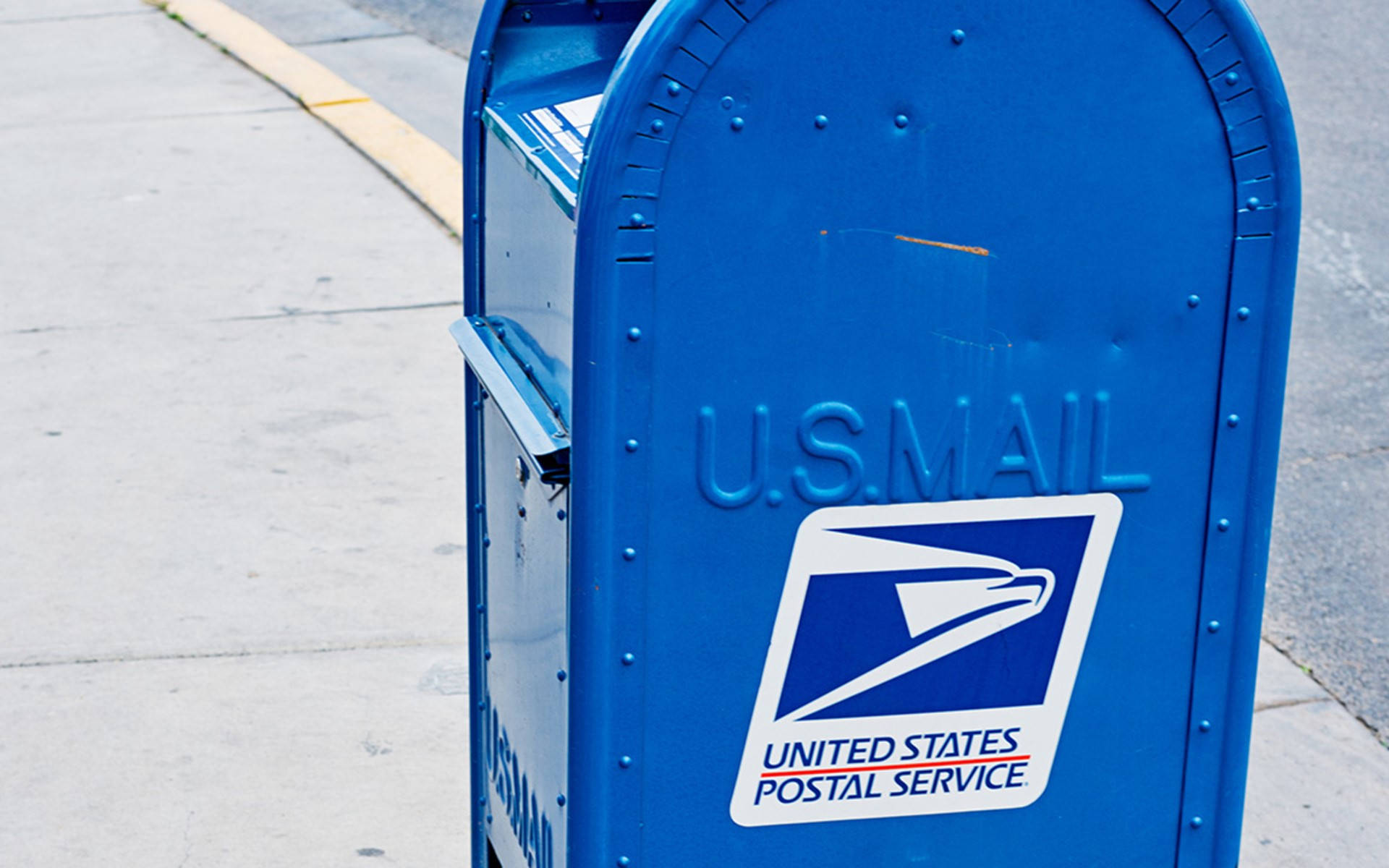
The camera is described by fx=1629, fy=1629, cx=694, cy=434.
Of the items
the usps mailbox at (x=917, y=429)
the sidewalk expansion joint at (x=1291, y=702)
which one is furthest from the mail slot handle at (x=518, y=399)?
the sidewalk expansion joint at (x=1291, y=702)

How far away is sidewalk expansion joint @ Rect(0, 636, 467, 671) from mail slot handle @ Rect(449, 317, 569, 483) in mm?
1797

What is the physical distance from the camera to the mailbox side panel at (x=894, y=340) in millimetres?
1757

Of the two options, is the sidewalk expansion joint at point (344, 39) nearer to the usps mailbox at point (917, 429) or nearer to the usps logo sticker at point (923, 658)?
the usps mailbox at point (917, 429)

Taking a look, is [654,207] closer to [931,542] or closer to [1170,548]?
[931,542]

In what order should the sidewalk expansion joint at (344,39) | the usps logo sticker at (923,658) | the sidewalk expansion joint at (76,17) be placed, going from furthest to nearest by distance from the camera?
the sidewalk expansion joint at (76,17) < the sidewalk expansion joint at (344,39) < the usps logo sticker at (923,658)

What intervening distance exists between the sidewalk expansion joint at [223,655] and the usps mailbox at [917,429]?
6.87 ft

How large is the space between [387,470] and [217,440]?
63cm

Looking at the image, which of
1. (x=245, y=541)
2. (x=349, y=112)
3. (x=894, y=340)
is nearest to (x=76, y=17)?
(x=349, y=112)

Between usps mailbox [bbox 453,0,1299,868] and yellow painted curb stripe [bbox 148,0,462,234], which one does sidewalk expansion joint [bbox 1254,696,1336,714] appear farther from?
yellow painted curb stripe [bbox 148,0,462,234]

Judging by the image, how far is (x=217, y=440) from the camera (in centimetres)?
518

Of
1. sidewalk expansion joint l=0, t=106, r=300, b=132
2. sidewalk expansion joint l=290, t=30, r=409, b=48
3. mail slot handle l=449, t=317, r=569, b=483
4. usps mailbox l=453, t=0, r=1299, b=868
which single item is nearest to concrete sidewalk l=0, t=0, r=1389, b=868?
sidewalk expansion joint l=0, t=106, r=300, b=132

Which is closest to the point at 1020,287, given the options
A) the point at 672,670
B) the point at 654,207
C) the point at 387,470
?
the point at 654,207

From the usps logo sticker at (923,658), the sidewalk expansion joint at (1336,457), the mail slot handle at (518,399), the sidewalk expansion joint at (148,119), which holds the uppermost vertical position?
the sidewalk expansion joint at (148,119)

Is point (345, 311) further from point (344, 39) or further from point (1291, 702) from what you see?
point (344, 39)
